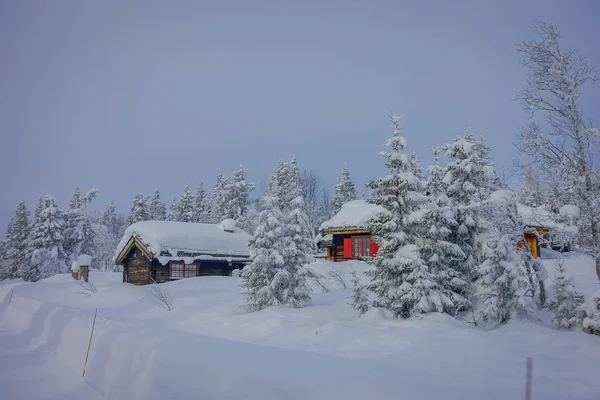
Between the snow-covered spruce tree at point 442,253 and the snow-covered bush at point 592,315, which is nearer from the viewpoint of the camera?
the snow-covered bush at point 592,315

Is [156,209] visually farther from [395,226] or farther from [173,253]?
[395,226]

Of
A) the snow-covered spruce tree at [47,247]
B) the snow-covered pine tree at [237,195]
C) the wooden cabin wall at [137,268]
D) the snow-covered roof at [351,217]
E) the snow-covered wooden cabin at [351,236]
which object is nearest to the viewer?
the wooden cabin wall at [137,268]

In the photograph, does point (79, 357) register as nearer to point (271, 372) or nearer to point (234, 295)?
point (271, 372)

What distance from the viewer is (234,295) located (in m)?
22.8

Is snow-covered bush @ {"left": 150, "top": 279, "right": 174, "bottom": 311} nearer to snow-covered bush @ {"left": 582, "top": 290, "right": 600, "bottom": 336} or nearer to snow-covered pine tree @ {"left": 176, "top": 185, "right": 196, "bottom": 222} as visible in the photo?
snow-covered bush @ {"left": 582, "top": 290, "right": 600, "bottom": 336}

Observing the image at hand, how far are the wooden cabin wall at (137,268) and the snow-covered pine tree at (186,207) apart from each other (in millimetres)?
30602

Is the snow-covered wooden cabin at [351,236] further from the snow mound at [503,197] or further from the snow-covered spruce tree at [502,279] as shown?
the snow-covered spruce tree at [502,279]

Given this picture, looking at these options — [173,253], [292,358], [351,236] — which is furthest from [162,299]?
[351,236]

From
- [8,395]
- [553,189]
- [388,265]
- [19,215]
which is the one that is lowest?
[8,395]

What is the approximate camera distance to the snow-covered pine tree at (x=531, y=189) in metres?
13.4

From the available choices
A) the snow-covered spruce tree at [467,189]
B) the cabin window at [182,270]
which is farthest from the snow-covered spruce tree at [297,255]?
the cabin window at [182,270]

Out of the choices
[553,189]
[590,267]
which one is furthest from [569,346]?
[590,267]

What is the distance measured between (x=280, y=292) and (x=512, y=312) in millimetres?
8852

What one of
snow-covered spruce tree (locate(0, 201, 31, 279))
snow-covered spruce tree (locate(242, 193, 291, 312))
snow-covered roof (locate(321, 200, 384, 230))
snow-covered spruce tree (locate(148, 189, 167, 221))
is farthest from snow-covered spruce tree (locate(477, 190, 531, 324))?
snow-covered spruce tree (locate(148, 189, 167, 221))
